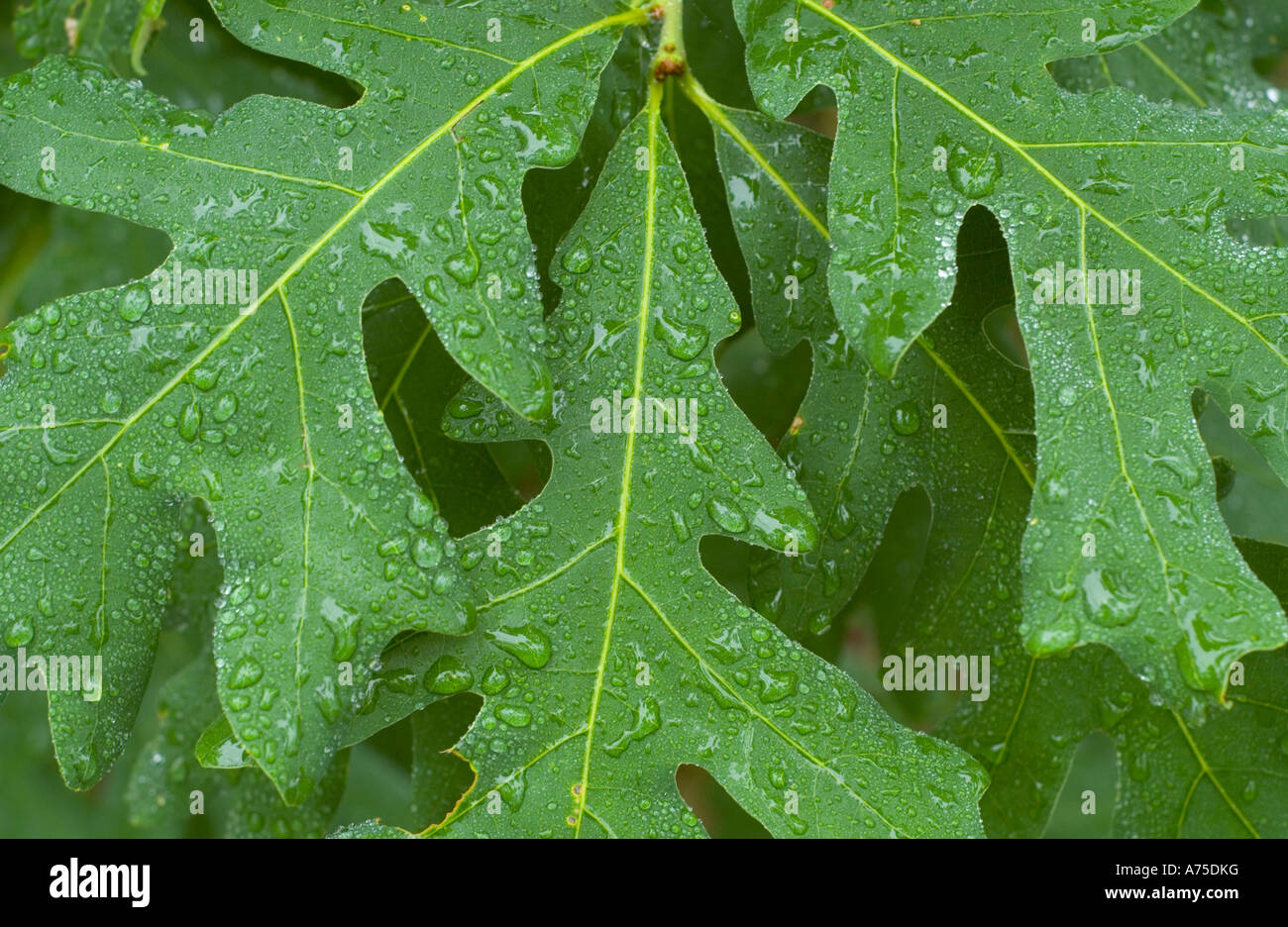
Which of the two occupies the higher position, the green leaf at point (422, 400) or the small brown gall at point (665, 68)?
the small brown gall at point (665, 68)

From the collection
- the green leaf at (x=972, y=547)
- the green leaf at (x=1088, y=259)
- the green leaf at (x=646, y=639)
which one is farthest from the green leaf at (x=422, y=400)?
the green leaf at (x=1088, y=259)

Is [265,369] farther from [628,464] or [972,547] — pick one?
[972,547]

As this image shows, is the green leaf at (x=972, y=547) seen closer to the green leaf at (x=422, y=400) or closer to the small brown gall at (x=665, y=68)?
the small brown gall at (x=665, y=68)

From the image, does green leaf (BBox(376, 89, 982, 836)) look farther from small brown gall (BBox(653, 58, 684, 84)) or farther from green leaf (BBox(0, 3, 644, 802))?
small brown gall (BBox(653, 58, 684, 84))

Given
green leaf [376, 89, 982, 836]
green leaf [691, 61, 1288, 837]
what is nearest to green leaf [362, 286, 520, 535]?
green leaf [376, 89, 982, 836]

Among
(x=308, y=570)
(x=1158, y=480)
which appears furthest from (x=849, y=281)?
(x=308, y=570)

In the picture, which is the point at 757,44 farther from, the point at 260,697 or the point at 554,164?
the point at 260,697
